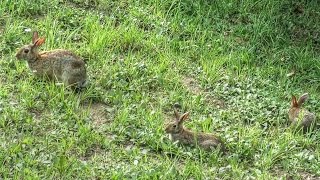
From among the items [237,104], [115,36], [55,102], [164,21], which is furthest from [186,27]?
[55,102]

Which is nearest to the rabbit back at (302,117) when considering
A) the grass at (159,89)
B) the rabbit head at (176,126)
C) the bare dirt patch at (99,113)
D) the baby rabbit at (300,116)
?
the baby rabbit at (300,116)

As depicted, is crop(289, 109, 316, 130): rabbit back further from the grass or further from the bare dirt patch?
the bare dirt patch

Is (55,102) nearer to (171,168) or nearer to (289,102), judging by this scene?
(171,168)

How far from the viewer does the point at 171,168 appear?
19.5ft

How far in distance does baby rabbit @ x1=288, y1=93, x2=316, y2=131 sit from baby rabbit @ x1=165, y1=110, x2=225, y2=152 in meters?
1.00

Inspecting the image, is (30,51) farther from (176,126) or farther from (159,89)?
(176,126)

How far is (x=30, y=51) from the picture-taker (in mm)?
7039

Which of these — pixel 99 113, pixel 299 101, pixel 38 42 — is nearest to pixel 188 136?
pixel 99 113

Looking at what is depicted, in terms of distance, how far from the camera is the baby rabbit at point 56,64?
687 cm

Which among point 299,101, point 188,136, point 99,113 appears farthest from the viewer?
point 299,101

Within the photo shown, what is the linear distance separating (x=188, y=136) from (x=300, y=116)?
4.23 ft

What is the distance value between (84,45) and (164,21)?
1266 millimetres

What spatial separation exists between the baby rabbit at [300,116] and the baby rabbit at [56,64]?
2196 millimetres

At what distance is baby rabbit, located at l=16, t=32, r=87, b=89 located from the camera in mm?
6871
